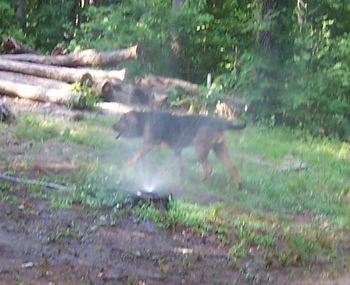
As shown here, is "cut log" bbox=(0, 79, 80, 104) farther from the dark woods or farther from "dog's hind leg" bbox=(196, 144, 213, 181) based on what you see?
"dog's hind leg" bbox=(196, 144, 213, 181)

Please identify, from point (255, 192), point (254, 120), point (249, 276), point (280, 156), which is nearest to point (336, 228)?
point (255, 192)

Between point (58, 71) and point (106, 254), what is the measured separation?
11.8 m

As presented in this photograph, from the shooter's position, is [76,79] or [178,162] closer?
[178,162]

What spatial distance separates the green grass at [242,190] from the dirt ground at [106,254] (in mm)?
273

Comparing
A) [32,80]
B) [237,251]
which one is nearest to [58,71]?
[32,80]

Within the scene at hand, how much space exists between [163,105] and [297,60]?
3573mm

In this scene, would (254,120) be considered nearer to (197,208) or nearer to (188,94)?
(188,94)

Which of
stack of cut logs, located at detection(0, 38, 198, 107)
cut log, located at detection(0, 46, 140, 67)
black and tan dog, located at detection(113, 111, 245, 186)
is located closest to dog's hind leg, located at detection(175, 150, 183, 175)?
black and tan dog, located at detection(113, 111, 245, 186)

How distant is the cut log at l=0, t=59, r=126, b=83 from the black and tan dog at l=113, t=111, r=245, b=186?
6821 millimetres

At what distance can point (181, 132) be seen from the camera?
1070 centimetres

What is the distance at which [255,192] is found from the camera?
1075cm

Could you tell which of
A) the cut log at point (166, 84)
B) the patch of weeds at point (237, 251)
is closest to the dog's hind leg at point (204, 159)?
the patch of weeds at point (237, 251)

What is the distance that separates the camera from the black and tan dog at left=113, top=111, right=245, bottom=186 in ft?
34.9

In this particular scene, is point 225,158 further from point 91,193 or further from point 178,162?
point 91,193
